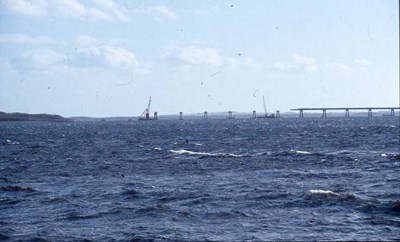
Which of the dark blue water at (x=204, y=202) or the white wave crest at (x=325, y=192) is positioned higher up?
the white wave crest at (x=325, y=192)

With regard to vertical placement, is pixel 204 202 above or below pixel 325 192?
below

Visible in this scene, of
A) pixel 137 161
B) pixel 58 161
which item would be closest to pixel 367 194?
pixel 137 161

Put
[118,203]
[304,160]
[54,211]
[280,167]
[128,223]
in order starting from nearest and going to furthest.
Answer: [128,223]
[54,211]
[118,203]
[280,167]
[304,160]

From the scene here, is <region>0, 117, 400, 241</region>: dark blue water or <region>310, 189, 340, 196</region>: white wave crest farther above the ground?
<region>310, 189, 340, 196</region>: white wave crest

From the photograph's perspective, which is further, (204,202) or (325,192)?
(325,192)

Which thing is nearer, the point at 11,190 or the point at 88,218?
the point at 88,218

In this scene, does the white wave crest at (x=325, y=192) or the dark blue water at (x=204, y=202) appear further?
the white wave crest at (x=325, y=192)

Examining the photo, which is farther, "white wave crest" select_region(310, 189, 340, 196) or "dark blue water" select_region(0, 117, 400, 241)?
"white wave crest" select_region(310, 189, 340, 196)

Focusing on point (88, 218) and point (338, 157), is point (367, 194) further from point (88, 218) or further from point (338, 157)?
point (338, 157)

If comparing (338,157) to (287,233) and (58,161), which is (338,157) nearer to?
(58,161)

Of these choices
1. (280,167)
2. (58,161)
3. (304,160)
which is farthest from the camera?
(58,161)

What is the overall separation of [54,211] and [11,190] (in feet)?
28.1

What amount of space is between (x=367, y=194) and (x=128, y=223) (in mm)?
12222

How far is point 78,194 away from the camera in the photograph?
105ft
